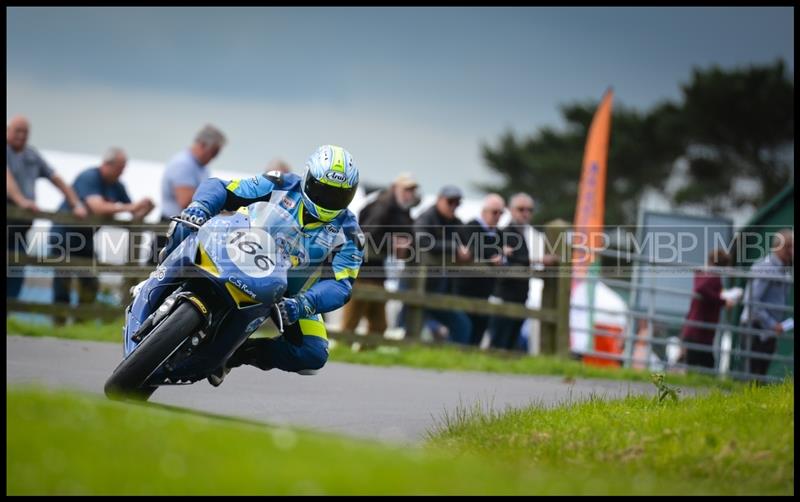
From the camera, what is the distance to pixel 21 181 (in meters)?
14.0

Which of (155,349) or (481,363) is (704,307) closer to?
(481,363)

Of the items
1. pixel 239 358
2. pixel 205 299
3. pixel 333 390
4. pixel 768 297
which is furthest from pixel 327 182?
pixel 768 297

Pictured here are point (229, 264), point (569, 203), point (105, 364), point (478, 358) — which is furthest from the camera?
point (569, 203)

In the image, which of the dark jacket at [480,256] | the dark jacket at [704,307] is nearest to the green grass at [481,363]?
the dark jacket at [480,256]

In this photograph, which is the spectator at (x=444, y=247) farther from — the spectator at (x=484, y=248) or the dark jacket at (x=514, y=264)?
the dark jacket at (x=514, y=264)

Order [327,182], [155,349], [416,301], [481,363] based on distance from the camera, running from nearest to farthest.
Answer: [155,349] < [327,182] < [481,363] < [416,301]

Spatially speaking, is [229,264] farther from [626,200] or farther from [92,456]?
[626,200]

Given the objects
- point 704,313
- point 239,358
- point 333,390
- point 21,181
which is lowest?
point 333,390

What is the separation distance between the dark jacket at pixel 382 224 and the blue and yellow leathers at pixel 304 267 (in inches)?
237

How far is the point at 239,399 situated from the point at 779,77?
5162cm

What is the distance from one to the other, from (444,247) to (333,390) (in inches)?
186

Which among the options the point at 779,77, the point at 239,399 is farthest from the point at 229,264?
the point at 779,77

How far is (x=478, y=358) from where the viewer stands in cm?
1444

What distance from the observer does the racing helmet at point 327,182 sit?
7762 millimetres
